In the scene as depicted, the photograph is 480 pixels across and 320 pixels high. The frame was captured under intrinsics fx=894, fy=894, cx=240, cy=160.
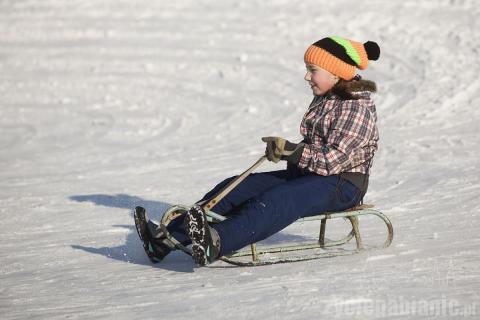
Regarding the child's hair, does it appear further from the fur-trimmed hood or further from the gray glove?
the gray glove

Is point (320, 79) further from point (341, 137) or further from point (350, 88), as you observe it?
point (341, 137)

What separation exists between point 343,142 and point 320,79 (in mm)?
440

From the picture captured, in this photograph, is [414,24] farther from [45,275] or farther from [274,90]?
[45,275]

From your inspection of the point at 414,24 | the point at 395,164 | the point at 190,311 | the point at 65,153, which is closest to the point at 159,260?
the point at 190,311

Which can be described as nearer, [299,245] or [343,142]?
[343,142]

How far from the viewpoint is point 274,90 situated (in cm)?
1083

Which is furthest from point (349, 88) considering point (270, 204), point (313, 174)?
Answer: point (270, 204)

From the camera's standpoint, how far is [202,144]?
358 inches

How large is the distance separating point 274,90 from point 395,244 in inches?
228

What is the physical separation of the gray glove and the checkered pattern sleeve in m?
0.04

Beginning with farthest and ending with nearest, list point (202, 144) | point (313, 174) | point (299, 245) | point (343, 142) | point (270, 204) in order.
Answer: point (202, 144) → point (299, 245) → point (313, 174) → point (343, 142) → point (270, 204)

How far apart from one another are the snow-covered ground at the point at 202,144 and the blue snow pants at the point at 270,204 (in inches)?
8.8

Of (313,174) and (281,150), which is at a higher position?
(281,150)

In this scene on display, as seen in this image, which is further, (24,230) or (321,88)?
(24,230)
